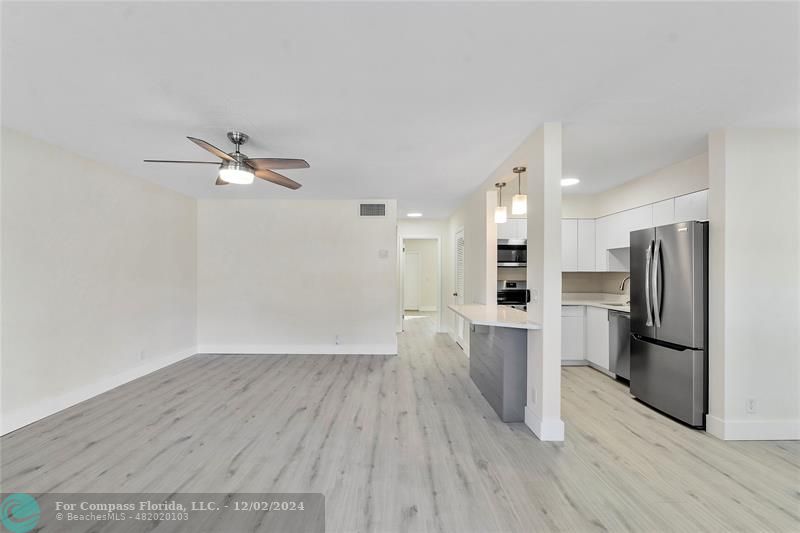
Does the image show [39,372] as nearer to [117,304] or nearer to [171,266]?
[117,304]

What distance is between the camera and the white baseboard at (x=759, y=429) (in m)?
2.75

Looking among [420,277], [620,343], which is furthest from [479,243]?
[420,277]

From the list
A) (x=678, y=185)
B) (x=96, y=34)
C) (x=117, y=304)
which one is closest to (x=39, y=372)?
(x=117, y=304)

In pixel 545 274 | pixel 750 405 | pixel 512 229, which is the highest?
pixel 512 229

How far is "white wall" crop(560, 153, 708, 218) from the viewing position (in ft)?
11.3

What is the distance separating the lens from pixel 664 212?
3770 mm

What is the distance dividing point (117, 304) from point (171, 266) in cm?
104

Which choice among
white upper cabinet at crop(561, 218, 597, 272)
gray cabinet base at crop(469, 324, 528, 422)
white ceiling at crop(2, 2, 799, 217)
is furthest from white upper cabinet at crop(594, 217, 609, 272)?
gray cabinet base at crop(469, 324, 528, 422)

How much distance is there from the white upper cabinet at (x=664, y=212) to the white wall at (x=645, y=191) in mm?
65

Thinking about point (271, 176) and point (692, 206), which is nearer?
point (271, 176)

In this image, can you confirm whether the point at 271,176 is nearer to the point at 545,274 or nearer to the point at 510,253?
the point at 545,274

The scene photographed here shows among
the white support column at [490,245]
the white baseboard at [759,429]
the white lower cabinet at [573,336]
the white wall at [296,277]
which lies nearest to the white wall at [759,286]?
the white baseboard at [759,429]

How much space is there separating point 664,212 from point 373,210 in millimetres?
3888

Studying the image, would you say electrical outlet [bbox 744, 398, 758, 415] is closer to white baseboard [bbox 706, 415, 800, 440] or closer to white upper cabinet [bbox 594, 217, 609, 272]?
white baseboard [bbox 706, 415, 800, 440]
